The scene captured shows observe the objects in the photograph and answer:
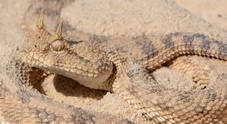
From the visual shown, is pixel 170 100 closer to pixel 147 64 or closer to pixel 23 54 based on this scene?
pixel 147 64

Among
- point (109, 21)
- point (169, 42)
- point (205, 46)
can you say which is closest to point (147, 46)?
point (169, 42)

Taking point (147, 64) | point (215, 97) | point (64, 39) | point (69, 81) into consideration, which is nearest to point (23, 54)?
point (64, 39)

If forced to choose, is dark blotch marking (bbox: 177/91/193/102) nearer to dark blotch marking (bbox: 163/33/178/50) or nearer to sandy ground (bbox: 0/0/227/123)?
sandy ground (bbox: 0/0/227/123)

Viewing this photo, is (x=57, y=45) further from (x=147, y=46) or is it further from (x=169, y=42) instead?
(x=169, y=42)

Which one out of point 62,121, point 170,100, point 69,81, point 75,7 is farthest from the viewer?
point 75,7

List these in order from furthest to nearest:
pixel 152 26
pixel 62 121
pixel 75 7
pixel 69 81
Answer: pixel 75 7, pixel 152 26, pixel 69 81, pixel 62 121

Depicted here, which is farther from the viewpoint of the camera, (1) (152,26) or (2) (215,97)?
(1) (152,26)

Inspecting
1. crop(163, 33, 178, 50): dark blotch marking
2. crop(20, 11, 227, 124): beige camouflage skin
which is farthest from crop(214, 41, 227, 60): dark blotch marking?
crop(163, 33, 178, 50): dark blotch marking
